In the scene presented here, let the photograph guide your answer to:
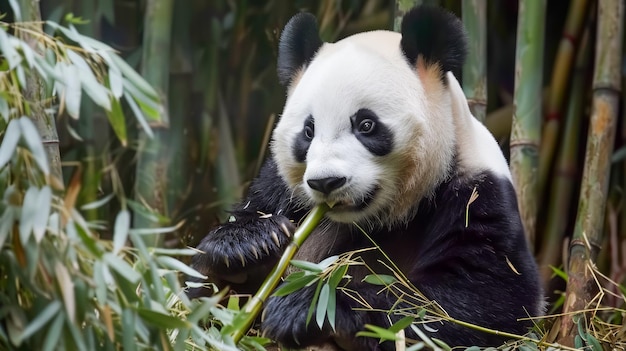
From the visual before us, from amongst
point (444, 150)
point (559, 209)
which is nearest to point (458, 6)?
point (559, 209)

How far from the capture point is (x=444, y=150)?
2195mm

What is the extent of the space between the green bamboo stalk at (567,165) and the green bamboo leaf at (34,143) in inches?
93.4

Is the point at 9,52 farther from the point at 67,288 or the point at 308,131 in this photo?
the point at 308,131

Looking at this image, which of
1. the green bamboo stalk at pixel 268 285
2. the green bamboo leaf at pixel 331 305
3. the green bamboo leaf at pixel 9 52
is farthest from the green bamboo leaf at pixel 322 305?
the green bamboo leaf at pixel 9 52

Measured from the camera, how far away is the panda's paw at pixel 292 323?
1.95 meters

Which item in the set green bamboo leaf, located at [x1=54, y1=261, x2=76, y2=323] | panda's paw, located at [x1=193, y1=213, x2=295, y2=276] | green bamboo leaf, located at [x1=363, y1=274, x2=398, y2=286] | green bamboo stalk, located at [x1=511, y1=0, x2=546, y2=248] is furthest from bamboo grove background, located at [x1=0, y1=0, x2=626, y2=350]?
green bamboo leaf, located at [x1=54, y1=261, x2=76, y2=323]

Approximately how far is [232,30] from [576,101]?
1.38 meters

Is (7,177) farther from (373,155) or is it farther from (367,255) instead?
(367,255)

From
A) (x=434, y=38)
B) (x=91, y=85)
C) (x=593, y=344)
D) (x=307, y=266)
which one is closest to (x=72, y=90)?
(x=91, y=85)

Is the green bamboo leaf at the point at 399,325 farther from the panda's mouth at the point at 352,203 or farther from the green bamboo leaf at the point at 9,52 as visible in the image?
the green bamboo leaf at the point at 9,52

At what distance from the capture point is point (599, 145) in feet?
9.75

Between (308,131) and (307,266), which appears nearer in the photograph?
(307,266)

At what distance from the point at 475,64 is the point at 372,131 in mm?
855

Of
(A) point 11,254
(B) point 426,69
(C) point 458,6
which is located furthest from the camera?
(C) point 458,6
